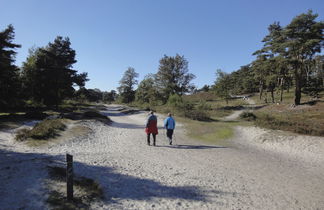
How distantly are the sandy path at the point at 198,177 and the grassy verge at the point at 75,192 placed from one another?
1.03ft

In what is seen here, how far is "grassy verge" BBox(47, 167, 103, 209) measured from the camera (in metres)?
4.22

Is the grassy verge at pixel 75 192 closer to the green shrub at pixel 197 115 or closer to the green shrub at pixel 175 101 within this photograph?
the green shrub at pixel 197 115

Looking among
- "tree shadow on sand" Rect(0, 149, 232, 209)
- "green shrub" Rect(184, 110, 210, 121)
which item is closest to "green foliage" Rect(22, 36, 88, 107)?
"green shrub" Rect(184, 110, 210, 121)

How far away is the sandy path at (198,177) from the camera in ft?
16.3

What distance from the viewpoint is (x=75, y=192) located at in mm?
4840

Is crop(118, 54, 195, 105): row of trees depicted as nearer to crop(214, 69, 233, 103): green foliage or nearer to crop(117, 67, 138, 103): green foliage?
crop(214, 69, 233, 103): green foliage

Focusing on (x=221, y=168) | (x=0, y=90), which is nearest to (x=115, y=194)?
(x=221, y=168)

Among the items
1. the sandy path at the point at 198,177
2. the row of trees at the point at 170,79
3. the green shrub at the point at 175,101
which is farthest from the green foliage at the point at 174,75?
the sandy path at the point at 198,177

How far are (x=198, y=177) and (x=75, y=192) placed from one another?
4.17 meters

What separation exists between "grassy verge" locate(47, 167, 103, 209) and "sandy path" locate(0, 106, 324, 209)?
31 cm

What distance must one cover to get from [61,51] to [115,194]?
123 ft

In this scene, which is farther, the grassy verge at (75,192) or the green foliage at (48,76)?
the green foliage at (48,76)

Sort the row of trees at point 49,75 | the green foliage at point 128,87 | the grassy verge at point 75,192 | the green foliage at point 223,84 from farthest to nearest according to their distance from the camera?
the green foliage at point 128,87, the green foliage at point 223,84, the row of trees at point 49,75, the grassy verge at point 75,192

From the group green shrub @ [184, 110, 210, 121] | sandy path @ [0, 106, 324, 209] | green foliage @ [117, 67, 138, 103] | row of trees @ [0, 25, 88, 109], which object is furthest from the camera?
green foliage @ [117, 67, 138, 103]
